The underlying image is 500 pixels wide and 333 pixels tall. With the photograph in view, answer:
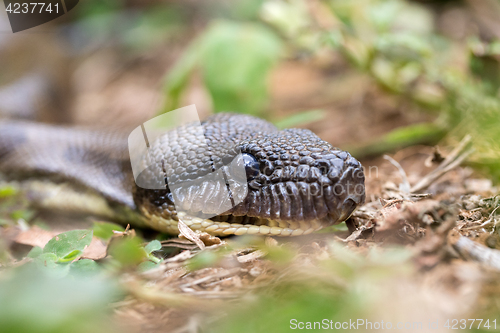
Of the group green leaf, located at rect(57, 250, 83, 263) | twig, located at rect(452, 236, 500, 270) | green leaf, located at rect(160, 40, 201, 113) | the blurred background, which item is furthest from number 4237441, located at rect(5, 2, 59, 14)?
twig, located at rect(452, 236, 500, 270)

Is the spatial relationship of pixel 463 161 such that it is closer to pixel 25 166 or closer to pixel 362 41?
pixel 362 41

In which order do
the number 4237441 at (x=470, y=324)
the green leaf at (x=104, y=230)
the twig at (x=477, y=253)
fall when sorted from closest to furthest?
1. the number 4237441 at (x=470, y=324)
2. the twig at (x=477, y=253)
3. the green leaf at (x=104, y=230)

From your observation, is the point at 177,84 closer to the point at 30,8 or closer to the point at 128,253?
the point at 128,253

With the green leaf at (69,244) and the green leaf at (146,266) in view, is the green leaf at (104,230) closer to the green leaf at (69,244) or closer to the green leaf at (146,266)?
the green leaf at (69,244)

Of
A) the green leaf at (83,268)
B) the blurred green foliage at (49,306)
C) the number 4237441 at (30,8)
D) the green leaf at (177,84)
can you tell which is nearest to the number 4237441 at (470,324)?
the blurred green foliage at (49,306)

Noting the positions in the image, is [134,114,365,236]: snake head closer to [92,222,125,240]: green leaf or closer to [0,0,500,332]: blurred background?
[92,222,125,240]: green leaf
